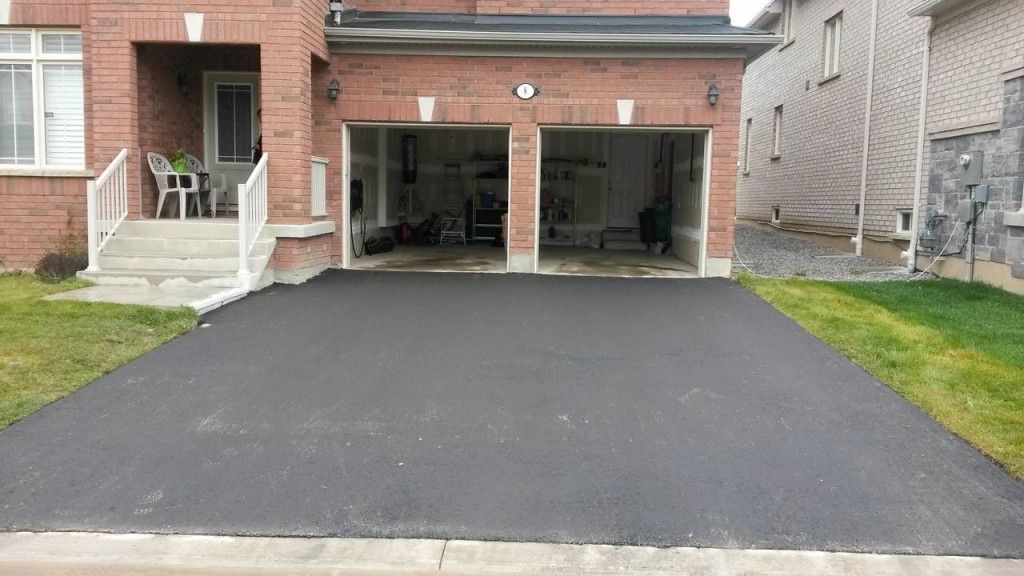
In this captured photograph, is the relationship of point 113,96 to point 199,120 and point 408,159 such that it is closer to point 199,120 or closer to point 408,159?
point 199,120

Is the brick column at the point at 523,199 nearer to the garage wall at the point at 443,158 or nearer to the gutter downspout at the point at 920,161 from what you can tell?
the gutter downspout at the point at 920,161

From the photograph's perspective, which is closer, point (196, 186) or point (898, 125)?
point (196, 186)

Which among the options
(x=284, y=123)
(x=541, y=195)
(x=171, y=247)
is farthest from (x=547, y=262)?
(x=171, y=247)

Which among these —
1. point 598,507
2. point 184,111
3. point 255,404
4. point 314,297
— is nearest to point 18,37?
point 184,111

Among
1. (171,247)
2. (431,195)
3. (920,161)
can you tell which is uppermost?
(920,161)

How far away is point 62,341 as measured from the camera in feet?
22.2

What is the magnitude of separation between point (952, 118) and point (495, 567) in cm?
1134

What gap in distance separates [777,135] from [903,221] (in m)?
7.76

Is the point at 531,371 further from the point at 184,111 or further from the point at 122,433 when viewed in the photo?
the point at 184,111

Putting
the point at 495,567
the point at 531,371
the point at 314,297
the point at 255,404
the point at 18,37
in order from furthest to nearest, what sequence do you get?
the point at 18,37, the point at 314,297, the point at 531,371, the point at 255,404, the point at 495,567

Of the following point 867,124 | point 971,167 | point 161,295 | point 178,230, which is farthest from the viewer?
point 867,124

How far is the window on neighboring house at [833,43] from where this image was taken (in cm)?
1686

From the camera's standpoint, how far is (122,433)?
4.94 metres

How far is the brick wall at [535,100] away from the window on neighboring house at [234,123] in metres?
1.27
